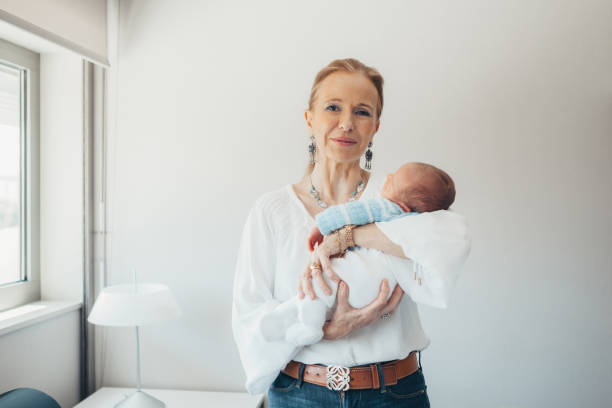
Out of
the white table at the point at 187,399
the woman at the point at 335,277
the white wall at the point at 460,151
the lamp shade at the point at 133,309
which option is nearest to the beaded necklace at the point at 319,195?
the woman at the point at 335,277

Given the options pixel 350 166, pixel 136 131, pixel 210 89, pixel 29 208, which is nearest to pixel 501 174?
pixel 350 166

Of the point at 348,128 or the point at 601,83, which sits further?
the point at 601,83

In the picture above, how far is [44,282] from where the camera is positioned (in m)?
2.08

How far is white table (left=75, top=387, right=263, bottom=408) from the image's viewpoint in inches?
72.6

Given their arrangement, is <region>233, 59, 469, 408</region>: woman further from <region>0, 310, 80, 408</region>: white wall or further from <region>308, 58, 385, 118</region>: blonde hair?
<region>0, 310, 80, 408</region>: white wall

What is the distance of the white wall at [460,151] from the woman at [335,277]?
72 centimetres

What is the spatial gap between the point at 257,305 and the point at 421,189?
0.50 metres

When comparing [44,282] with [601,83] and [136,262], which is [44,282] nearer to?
[136,262]

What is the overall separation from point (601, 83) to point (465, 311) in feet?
3.56

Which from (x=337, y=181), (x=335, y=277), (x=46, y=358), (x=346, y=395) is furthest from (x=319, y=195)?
(x=46, y=358)

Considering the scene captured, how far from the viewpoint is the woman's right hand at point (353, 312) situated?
1.00 meters

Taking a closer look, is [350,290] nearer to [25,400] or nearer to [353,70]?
[353,70]

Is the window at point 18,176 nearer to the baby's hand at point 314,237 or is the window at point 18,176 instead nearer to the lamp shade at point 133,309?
the lamp shade at point 133,309

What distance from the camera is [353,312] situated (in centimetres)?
101
